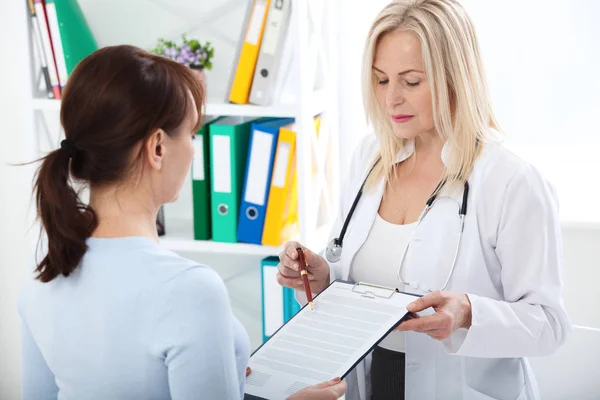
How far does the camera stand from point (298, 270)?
1635 millimetres

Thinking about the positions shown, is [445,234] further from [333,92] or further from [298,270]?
[333,92]

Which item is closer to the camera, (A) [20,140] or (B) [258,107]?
(B) [258,107]

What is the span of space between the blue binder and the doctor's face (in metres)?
0.56

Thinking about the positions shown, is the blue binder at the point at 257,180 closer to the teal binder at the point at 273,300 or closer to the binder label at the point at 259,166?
the binder label at the point at 259,166

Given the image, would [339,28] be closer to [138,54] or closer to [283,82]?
[283,82]

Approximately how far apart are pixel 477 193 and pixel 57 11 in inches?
57.0

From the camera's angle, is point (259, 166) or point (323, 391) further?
point (259, 166)

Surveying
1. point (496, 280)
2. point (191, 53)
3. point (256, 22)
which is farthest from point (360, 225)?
point (191, 53)

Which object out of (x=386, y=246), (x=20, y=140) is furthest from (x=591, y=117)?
(x=20, y=140)

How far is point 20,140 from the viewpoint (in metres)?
2.62

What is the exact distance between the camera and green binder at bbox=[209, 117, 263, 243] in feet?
7.02

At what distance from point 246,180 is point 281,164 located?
0.40 ft

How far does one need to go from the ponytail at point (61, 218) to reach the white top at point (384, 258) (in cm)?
72

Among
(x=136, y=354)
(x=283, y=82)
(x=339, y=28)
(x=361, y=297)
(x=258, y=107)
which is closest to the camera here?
(x=136, y=354)
